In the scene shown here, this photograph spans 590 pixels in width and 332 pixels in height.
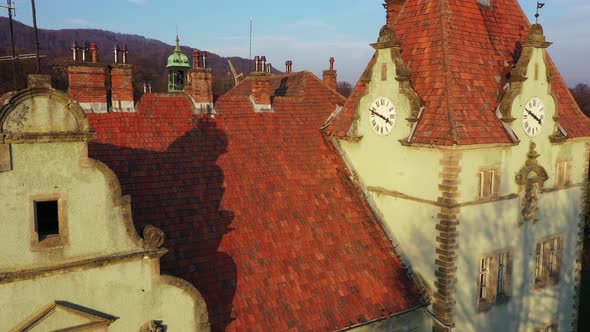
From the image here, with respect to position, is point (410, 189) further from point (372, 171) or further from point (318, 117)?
point (318, 117)

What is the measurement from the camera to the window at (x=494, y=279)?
15.2 metres

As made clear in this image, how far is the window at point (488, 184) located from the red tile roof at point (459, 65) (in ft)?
3.39

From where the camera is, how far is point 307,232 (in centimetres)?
1481

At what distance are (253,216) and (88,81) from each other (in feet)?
20.5

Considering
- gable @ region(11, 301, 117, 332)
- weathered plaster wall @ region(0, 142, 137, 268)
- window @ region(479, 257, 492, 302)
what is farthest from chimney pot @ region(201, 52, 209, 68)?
window @ region(479, 257, 492, 302)

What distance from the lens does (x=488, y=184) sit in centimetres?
1488

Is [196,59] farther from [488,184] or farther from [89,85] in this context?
[488,184]

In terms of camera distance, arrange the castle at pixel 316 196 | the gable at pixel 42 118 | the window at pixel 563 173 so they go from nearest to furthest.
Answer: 1. the gable at pixel 42 118
2. the castle at pixel 316 196
3. the window at pixel 563 173

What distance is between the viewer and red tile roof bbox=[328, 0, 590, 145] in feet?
47.0

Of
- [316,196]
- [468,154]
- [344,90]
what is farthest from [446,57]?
[344,90]

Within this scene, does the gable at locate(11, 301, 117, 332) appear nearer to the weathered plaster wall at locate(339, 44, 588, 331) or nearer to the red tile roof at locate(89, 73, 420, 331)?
the red tile roof at locate(89, 73, 420, 331)

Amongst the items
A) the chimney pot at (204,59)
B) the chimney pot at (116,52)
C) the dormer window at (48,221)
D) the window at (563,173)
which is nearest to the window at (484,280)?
the window at (563,173)

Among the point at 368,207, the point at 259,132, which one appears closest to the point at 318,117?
the point at 259,132

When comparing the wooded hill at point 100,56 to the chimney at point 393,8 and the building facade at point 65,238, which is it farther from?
the chimney at point 393,8
